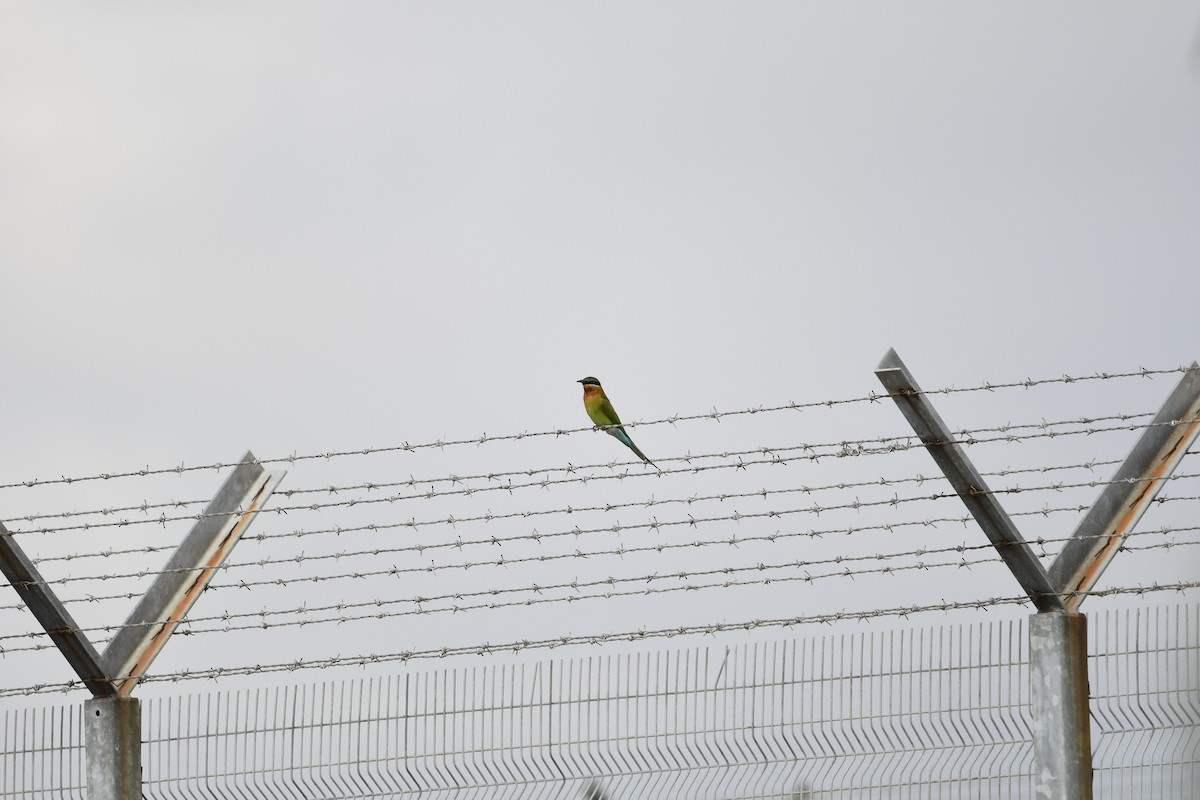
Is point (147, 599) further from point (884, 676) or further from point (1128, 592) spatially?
point (1128, 592)

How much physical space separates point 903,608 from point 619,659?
39.5 inches

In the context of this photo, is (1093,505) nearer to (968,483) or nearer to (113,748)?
(968,483)

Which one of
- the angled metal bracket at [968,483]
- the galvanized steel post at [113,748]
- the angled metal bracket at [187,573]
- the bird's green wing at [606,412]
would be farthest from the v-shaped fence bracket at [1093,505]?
the bird's green wing at [606,412]

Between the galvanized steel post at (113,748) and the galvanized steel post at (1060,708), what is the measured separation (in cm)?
325

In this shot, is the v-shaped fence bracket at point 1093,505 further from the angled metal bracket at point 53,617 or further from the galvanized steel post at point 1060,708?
the angled metal bracket at point 53,617

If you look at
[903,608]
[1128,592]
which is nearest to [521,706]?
[903,608]

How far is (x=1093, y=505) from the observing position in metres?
5.49

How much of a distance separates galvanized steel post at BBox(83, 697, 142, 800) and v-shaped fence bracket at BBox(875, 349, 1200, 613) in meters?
3.06

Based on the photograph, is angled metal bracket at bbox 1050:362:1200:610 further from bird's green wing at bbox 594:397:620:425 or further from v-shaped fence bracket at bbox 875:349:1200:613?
bird's green wing at bbox 594:397:620:425

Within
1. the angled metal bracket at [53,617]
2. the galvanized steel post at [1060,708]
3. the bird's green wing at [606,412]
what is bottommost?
the galvanized steel post at [1060,708]

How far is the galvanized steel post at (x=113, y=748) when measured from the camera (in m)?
5.84

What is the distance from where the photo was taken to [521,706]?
18.3 feet

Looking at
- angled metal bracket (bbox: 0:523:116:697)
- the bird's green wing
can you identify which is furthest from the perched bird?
angled metal bracket (bbox: 0:523:116:697)

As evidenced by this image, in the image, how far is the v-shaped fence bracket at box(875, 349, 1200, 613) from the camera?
530cm
